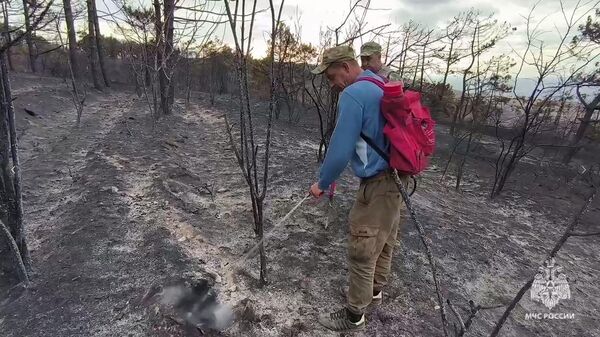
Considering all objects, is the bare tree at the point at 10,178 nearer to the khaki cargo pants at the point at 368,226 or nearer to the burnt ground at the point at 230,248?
the burnt ground at the point at 230,248

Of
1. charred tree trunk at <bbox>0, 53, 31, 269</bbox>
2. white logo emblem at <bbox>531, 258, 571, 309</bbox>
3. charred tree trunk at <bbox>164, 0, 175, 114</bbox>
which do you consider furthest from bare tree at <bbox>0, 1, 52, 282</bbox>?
white logo emblem at <bbox>531, 258, 571, 309</bbox>

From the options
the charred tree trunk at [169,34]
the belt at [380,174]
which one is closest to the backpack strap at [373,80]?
the belt at [380,174]

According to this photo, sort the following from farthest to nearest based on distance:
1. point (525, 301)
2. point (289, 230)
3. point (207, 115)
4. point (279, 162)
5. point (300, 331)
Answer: point (207, 115)
point (279, 162)
point (289, 230)
point (525, 301)
point (300, 331)

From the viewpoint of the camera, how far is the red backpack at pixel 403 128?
1.89m

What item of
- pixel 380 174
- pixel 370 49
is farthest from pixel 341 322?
pixel 370 49

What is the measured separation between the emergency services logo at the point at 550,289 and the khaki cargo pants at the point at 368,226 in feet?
Answer: 5.42

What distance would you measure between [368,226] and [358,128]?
25.5 inches

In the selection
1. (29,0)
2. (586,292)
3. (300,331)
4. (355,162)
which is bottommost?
(586,292)

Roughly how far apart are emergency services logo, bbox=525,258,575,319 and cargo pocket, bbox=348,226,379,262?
1.71 metres

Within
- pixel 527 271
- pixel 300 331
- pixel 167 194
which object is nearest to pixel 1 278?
pixel 167 194

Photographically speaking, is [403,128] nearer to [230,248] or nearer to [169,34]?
[230,248]

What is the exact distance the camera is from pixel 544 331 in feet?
9.43

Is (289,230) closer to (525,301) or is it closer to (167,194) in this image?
(167,194)

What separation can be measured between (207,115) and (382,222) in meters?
11.7
